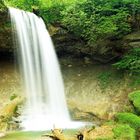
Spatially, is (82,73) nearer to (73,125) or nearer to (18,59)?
(18,59)

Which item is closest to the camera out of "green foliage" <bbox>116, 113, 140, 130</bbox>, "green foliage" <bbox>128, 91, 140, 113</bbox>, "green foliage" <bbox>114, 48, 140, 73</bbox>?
"green foliage" <bbox>116, 113, 140, 130</bbox>

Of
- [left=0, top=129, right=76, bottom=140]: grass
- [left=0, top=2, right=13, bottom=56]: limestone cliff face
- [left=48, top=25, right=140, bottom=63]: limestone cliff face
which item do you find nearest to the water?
[left=0, top=2, right=13, bottom=56]: limestone cliff face

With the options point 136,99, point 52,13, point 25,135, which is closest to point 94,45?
point 52,13

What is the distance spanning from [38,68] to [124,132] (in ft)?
29.5

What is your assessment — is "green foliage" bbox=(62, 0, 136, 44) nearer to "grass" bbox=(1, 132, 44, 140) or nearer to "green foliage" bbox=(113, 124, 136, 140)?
"grass" bbox=(1, 132, 44, 140)

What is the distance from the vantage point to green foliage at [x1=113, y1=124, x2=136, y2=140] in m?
14.2

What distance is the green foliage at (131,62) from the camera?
2275cm

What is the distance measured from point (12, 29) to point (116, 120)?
7.85 meters

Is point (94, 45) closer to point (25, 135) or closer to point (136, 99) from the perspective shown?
point (136, 99)

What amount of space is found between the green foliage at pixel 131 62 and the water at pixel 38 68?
3.56m

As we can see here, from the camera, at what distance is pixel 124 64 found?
22.9 meters

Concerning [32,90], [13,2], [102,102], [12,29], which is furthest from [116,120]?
[13,2]

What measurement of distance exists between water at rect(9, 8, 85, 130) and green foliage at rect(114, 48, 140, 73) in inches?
140

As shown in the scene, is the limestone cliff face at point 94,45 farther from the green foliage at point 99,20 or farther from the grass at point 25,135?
the grass at point 25,135
